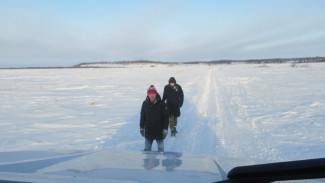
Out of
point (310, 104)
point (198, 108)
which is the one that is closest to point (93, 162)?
point (198, 108)

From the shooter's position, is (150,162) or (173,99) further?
(173,99)

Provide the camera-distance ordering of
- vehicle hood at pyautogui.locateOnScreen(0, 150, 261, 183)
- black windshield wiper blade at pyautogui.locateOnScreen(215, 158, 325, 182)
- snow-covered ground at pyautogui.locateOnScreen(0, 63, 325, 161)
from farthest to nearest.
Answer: snow-covered ground at pyautogui.locateOnScreen(0, 63, 325, 161)
vehicle hood at pyautogui.locateOnScreen(0, 150, 261, 183)
black windshield wiper blade at pyautogui.locateOnScreen(215, 158, 325, 182)

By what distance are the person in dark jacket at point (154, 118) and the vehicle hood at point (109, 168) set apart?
136 centimetres

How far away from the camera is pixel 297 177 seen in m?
1.05

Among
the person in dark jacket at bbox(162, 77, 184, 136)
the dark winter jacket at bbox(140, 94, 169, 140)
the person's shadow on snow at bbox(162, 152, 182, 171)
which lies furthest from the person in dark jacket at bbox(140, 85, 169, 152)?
the person in dark jacket at bbox(162, 77, 184, 136)

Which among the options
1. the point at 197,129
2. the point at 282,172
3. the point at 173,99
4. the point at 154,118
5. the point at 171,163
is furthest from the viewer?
the point at 197,129

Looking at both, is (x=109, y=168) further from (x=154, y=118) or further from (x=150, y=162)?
(x=154, y=118)

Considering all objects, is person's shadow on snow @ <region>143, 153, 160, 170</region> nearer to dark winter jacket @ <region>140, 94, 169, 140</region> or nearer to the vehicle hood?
the vehicle hood

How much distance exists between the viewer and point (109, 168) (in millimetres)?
1826

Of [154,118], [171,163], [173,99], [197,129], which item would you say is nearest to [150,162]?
[171,163]

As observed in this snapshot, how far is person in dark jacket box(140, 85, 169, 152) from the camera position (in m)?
3.73

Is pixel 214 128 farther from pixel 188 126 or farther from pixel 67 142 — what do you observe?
pixel 67 142

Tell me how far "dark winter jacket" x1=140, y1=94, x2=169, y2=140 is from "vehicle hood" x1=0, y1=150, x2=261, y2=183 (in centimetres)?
136

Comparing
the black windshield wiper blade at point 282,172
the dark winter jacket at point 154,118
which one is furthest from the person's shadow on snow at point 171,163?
the dark winter jacket at point 154,118
